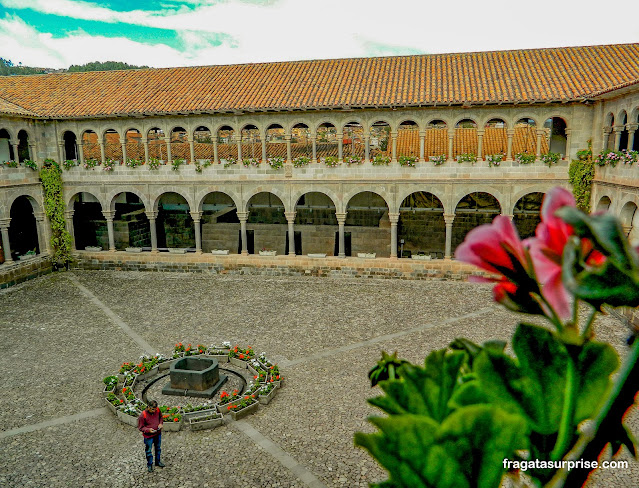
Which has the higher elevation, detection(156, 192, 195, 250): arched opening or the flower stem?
the flower stem

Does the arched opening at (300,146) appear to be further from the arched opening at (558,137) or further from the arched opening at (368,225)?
the arched opening at (558,137)

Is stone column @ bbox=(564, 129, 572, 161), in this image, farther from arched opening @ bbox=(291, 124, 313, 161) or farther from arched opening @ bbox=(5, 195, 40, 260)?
arched opening @ bbox=(5, 195, 40, 260)

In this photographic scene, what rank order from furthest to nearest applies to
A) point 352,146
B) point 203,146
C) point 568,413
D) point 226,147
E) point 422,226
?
point 203,146 < point 226,147 < point 352,146 < point 422,226 < point 568,413

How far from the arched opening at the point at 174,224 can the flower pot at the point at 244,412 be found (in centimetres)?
1950

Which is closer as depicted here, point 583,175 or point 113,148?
point 583,175

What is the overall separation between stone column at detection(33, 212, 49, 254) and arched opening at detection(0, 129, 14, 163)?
110 inches

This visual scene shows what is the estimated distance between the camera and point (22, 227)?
26656 millimetres

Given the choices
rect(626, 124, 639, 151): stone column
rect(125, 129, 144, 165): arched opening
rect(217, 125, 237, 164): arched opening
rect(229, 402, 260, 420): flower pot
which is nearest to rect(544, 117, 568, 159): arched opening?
rect(626, 124, 639, 151): stone column

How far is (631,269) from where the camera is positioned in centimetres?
96

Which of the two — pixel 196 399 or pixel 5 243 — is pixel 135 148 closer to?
pixel 5 243

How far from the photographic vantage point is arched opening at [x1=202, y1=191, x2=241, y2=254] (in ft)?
91.9

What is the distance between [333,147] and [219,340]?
16707 mm

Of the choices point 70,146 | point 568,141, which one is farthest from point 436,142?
point 70,146

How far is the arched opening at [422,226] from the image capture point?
26.5 meters
